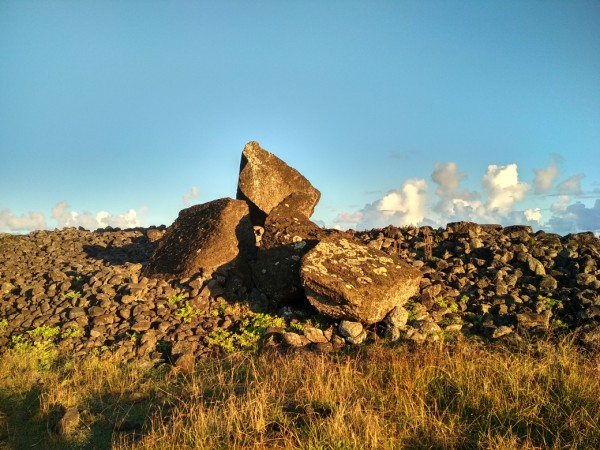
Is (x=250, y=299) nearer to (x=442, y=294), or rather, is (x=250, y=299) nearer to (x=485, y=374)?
(x=442, y=294)

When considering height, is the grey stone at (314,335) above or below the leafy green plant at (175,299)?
below

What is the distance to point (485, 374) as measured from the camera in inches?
257

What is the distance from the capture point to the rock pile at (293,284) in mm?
9414

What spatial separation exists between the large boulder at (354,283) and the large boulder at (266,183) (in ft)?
11.6

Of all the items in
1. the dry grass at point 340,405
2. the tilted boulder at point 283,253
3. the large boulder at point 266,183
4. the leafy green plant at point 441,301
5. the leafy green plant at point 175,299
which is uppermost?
the large boulder at point 266,183

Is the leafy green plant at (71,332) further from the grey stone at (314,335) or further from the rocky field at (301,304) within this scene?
the grey stone at (314,335)

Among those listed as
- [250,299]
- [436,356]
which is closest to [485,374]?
[436,356]

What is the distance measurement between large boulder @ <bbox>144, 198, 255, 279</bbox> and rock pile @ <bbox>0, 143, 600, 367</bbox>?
3 cm

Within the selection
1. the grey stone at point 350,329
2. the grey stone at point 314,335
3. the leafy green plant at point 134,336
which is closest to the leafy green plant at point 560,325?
the grey stone at point 350,329

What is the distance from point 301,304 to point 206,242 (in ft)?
9.80

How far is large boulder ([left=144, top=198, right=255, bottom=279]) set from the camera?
38.2 feet

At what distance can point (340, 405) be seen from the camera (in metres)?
5.48

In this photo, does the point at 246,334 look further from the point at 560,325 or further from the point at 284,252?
the point at 560,325

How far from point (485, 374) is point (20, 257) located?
14212 mm
